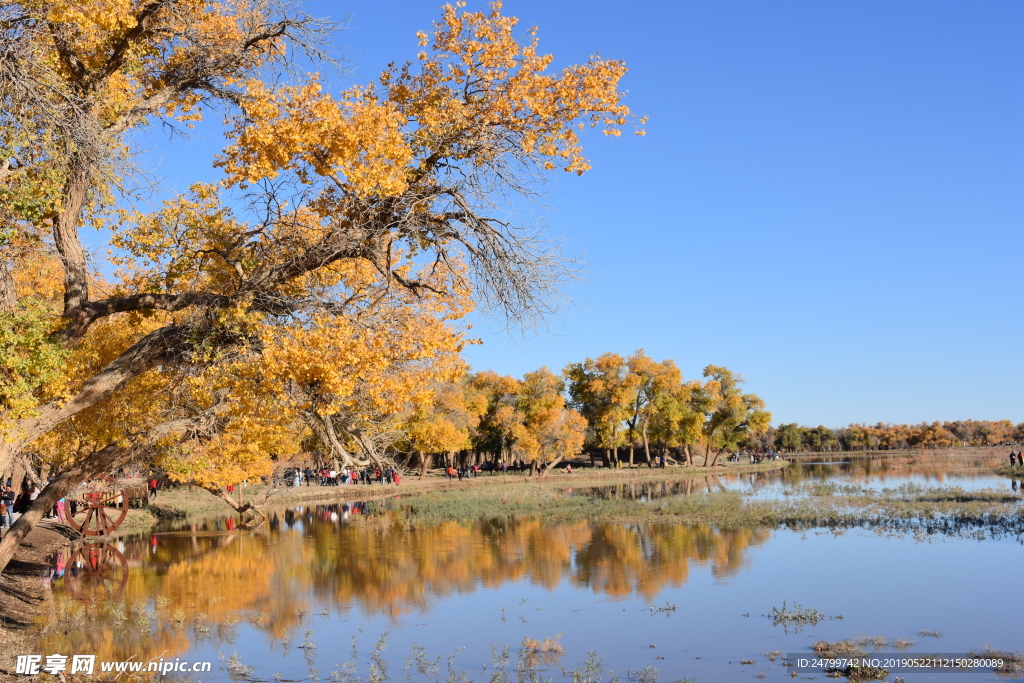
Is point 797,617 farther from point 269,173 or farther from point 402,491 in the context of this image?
point 402,491

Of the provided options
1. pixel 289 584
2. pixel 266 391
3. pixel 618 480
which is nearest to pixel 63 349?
pixel 266 391

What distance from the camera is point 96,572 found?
19.5m

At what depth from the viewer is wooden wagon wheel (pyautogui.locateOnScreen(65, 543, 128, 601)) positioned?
1663 cm

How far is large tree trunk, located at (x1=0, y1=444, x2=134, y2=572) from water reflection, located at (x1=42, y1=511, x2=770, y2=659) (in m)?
1.54

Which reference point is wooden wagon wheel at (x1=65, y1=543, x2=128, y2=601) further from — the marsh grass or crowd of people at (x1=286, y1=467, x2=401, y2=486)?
crowd of people at (x1=286, y1=467, x2=401, y2=486)

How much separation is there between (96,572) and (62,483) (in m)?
8.13

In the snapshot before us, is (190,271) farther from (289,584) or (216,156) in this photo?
(289,584)

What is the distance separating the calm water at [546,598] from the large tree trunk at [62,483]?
166 cm

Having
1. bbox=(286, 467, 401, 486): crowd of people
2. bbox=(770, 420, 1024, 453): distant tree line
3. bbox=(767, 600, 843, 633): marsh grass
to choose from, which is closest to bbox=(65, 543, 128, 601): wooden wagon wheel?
bbox=(767, 600, 843, 633): marsh grass

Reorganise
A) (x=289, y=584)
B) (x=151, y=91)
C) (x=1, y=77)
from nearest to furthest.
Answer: (x=1, y=77), (x=151, y=91), (x=289, y=584)

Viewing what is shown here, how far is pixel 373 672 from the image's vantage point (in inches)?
420

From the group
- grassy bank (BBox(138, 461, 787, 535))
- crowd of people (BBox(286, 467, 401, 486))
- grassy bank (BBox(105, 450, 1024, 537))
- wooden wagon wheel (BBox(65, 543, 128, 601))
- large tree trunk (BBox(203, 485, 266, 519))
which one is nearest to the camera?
wooden wagon wheel (BBox(65, 543, 128, 601))

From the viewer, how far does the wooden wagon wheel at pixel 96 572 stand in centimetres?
1663

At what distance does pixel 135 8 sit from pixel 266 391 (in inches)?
218
